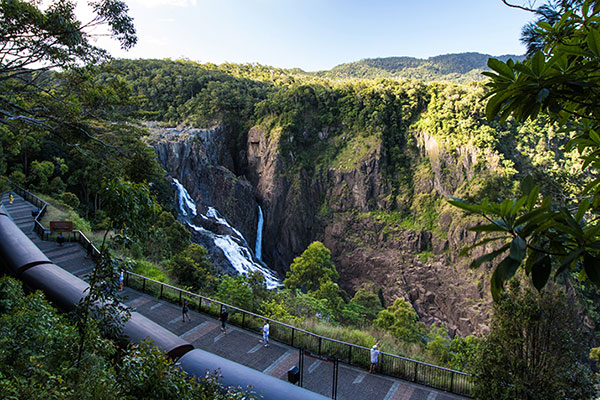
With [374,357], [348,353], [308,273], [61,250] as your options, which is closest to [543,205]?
[374,357]

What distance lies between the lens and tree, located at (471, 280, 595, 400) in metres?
6.89

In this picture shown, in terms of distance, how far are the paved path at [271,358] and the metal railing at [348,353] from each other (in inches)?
7.3

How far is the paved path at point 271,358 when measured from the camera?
837cm

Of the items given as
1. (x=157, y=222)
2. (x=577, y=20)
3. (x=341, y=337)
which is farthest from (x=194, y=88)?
(x=577, y=20)

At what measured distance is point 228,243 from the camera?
33531 millimetres

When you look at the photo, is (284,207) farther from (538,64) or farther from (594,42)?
(594,42)

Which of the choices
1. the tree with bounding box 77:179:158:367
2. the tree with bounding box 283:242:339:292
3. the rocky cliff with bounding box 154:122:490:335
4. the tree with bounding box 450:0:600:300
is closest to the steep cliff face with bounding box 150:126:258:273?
the rocky cliff with bounding box 154:122:490:335

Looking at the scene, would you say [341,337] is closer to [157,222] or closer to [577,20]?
[577,20]

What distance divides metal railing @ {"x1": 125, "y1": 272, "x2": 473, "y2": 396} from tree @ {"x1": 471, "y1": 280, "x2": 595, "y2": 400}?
2.05 ft

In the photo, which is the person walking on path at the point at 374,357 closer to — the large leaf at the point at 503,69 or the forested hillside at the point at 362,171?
the large leaf at the point at 503,69

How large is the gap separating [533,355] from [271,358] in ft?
20.7

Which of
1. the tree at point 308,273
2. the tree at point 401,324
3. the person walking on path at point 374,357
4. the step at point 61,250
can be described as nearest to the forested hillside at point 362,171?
the tree at point 401,324

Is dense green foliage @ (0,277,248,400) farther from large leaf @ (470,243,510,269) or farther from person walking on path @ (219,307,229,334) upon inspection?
person walking on path @ (219,307,229,334)

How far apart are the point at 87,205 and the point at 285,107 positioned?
94.8ft
